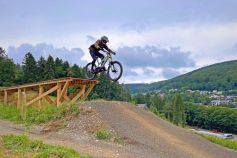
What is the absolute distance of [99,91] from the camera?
6053 cm

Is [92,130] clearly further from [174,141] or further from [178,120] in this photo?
[178,120]

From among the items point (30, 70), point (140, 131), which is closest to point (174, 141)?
point (140, 131)

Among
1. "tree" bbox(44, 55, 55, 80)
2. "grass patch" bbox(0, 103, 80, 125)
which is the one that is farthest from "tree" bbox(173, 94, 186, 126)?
"grass patch" bbox(0, 103, 80, 125)

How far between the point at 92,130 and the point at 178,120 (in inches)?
3423

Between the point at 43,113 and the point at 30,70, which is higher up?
the point at 30,70

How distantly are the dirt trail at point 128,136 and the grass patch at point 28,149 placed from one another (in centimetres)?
123

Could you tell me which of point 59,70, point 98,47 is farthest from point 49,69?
point 98,47

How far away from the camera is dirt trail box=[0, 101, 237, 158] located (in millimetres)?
15250

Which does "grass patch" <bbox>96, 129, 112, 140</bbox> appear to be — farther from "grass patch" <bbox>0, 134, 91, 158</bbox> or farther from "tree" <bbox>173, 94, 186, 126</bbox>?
"tree" <bbox>173, 94, 186, 126</bbox>

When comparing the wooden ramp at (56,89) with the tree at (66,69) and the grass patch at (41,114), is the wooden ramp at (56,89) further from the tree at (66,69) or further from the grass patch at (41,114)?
the tree at (66,69)

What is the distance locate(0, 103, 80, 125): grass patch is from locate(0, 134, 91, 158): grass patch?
480 cm

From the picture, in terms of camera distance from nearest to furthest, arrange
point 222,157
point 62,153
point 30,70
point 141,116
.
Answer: point 62,153 < point 222,157 < point 141,116 < point 30,70

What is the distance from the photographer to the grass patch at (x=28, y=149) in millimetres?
12250

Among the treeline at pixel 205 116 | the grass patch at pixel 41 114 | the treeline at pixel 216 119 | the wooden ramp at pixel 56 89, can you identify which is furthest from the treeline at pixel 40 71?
the treeline at pixel 216 119
